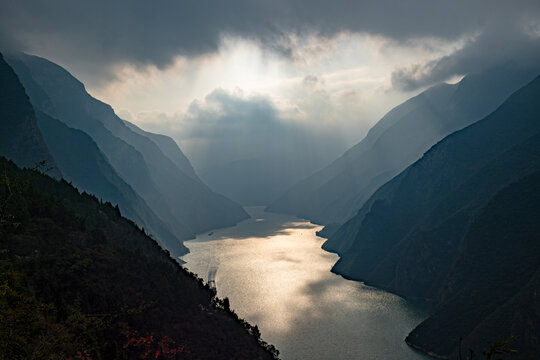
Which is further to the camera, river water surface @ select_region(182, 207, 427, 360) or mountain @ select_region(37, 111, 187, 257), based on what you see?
mountain @ select_region(37, 111, 187, 257)

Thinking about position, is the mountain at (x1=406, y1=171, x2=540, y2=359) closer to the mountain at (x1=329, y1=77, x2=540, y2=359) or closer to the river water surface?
the mountain at (x1=329, y1=77, x2=540, y2=359)

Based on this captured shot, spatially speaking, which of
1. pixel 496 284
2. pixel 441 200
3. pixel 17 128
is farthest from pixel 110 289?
pixel 441 200

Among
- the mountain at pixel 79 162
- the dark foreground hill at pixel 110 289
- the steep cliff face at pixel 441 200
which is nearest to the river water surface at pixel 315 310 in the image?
the steep cliff face at pixel 441 200

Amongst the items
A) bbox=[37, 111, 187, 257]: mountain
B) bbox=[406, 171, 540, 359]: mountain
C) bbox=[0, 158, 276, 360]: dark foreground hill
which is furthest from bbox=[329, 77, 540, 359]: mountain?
bbox=[37, 111, 187, 257]: mountain

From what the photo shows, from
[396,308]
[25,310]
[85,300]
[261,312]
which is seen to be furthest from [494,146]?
[25,310]

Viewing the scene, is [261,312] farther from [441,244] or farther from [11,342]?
[11,342]

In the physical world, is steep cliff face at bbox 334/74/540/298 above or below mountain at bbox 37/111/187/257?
below

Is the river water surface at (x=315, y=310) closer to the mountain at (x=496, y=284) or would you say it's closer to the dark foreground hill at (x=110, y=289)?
Result: the mountain at (x=496, y=284)
